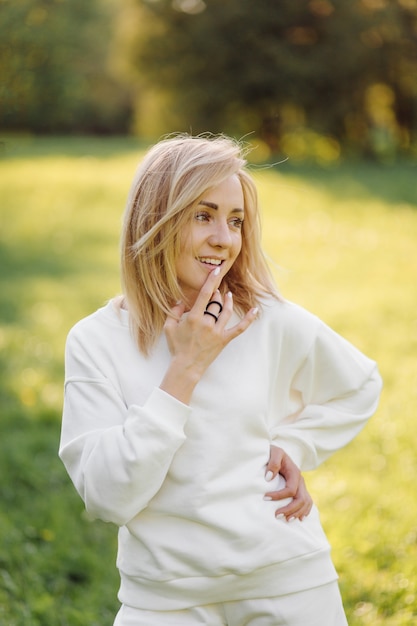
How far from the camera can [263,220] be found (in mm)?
15141

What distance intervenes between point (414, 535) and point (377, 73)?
24477 millimetres

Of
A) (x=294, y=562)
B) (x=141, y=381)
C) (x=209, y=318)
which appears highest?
(x=209, y=318)

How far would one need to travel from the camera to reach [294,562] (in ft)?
7.63

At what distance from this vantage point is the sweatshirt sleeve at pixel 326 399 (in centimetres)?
255

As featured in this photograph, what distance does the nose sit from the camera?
235 centimetres

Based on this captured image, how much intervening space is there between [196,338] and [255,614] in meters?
0.82

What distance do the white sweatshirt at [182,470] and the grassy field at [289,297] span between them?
2.75 ft

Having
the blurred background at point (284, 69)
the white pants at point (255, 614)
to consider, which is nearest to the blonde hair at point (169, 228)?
the white pants at point (255, 614)

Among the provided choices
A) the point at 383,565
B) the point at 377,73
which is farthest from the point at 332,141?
the point at 383,565

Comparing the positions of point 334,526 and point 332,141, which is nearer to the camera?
point 334,526

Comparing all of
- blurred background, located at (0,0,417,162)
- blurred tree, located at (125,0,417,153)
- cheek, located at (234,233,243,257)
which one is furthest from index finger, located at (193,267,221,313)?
blurred tree, located at (125,0,417,153)

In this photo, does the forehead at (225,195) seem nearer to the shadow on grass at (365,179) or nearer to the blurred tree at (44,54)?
the blurred tree at (44,54)

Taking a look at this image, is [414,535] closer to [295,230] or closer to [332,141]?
[295,230]

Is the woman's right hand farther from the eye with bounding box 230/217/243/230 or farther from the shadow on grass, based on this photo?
the shadow on grass
